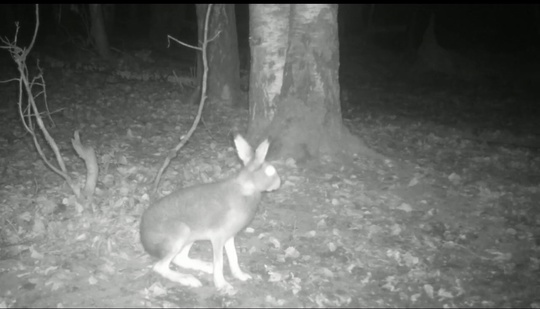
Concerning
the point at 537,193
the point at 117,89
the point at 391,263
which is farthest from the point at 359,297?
the point at 117,89

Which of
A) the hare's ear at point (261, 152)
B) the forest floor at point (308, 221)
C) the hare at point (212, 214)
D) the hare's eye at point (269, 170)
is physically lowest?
the forest floor at point (308, 221)

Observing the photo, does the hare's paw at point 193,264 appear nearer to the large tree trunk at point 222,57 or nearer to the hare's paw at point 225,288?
the hare's paw at point 225,288

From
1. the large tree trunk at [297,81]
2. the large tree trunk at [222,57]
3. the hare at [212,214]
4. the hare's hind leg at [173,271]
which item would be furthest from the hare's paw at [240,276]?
the large tree trunk at [222,57]

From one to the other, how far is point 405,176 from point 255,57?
3444mm

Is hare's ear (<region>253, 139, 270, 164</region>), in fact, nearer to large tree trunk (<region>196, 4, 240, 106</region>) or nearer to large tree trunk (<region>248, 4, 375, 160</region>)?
large tree trunk (<region>248, 4, 375, 160</region>)

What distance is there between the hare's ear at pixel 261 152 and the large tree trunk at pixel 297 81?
4.01 meters

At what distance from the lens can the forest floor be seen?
512 centimetres

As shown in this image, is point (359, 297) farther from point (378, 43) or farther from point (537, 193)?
point (378, 43)

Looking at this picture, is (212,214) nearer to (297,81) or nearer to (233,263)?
(233,263)

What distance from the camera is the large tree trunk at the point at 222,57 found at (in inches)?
512

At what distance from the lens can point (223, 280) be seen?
5051 millimetres

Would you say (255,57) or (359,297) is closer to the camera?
(359,297)

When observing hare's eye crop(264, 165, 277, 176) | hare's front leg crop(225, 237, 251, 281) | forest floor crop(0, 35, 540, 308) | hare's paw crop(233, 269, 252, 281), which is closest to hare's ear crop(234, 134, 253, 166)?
hare's eye crop(264, 165, 277, 176)

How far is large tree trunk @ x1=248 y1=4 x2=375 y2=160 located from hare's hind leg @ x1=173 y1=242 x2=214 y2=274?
361 centimetres
